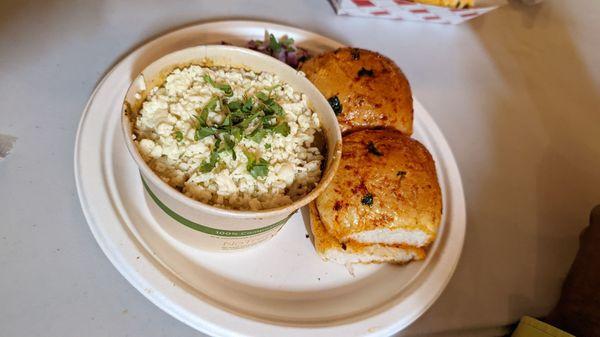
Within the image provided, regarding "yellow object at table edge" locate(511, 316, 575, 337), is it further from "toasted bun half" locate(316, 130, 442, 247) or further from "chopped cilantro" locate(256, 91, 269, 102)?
"chopped cilantro" locate(256, 91, 269, 102)

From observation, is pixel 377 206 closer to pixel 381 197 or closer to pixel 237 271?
pixel 381 197

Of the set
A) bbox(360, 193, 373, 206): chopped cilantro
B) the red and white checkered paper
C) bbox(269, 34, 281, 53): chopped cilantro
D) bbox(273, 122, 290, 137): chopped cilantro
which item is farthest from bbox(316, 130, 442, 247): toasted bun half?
the red and white checkered paper

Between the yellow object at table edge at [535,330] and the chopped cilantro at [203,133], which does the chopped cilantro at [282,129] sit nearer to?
the chopped cilantro at [203,133]

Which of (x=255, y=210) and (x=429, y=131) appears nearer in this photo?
(x=255, y=210)

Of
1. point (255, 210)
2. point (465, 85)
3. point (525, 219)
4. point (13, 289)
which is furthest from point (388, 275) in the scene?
point (465, 85)

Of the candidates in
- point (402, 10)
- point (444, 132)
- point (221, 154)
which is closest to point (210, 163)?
point (221, 154)

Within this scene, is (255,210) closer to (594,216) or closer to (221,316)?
(221,316)
